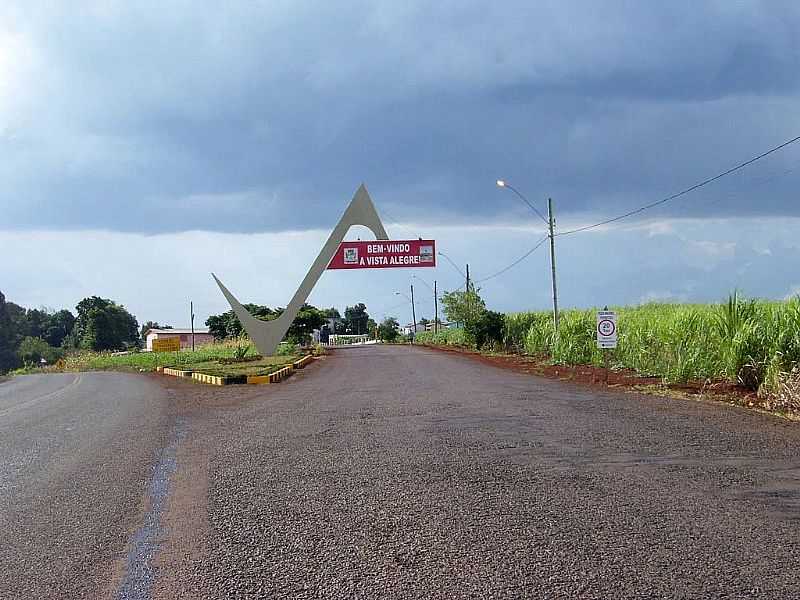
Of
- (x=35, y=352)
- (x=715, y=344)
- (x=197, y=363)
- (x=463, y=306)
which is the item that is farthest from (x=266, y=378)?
(x=35, y=352)

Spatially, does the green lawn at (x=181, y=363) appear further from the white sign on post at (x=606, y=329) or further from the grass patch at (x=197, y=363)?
the white sign on post at (x=606, y=329)

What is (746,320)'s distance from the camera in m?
16.8

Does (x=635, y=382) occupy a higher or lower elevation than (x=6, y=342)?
lower

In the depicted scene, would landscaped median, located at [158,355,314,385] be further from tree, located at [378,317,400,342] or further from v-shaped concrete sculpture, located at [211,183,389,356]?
tree, located at [378,317,400,342]

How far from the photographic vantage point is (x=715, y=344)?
59.2ft

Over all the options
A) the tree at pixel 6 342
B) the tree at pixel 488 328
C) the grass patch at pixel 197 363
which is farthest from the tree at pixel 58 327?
the tree at pixel 488 328

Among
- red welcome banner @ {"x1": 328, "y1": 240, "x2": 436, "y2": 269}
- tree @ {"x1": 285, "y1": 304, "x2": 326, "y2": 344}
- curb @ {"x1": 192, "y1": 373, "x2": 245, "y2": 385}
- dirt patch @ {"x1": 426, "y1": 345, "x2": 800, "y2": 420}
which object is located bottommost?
dirt patch @ {"x1": 426, "y1": 345, "x2": 800, "y2": 420}

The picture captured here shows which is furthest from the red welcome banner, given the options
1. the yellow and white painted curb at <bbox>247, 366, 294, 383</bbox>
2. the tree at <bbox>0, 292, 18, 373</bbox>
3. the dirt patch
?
the tree at <bbox>0, 292, 18, 373</bbox>

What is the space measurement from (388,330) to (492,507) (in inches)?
4238

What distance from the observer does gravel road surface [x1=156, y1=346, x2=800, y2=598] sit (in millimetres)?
5094

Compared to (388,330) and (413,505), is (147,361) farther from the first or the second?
(388,330)

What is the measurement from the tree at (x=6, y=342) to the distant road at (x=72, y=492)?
208ft

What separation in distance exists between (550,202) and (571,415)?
59.9 ft

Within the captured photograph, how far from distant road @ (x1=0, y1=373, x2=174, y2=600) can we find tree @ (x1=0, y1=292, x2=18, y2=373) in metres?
63.5
